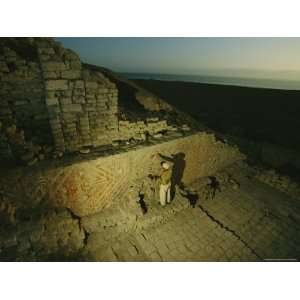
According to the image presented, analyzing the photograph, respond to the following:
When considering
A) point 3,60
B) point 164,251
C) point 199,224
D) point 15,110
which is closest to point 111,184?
point 164,251

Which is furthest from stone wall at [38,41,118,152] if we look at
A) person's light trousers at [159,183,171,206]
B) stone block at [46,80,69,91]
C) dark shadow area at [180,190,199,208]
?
dark shadow area at [180,190,199,208]

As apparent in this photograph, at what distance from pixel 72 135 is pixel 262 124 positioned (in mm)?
11552

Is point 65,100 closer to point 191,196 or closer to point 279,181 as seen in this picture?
point 191,196

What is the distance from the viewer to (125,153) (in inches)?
194

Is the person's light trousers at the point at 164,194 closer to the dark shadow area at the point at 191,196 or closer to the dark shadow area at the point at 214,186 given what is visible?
the dark shadow area at the point at 191,196

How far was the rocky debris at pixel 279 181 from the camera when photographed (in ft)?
20.3

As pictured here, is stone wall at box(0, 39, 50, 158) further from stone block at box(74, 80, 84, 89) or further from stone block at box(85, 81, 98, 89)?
stone block at box(85, 81, 98, 89)

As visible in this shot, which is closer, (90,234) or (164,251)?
(164,251)

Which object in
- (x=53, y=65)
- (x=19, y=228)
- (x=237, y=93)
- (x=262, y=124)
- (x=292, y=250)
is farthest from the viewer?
(x=237, y=93)

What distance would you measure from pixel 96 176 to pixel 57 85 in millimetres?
2090

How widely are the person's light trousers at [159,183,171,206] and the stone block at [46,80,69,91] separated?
3053 mm

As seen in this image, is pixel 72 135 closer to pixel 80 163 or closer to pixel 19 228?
pixel 80 163

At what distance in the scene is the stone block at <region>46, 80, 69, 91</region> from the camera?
167 inches

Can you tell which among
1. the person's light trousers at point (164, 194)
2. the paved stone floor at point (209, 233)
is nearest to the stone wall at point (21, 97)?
the paved stone floor at point (209, 233)
